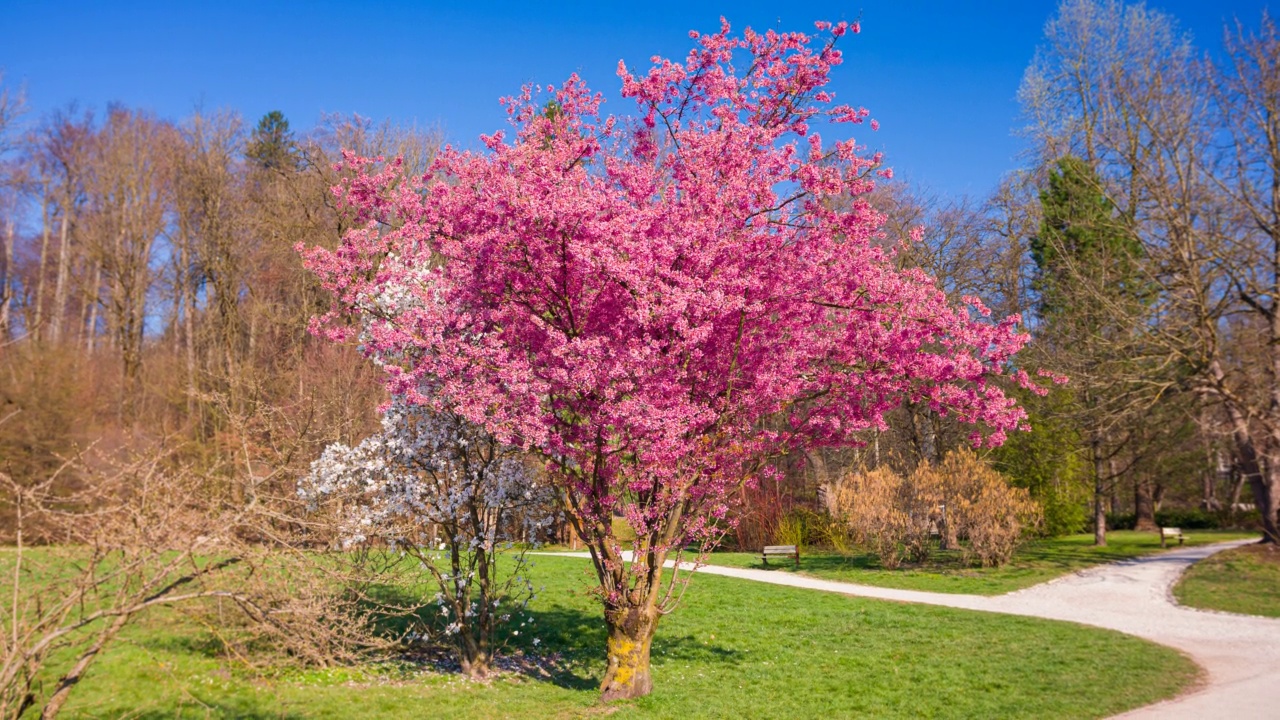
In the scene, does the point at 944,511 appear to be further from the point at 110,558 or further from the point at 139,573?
the point at 139,573

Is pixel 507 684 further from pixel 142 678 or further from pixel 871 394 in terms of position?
pixel 871 394

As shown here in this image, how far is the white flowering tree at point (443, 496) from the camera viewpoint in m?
9.93

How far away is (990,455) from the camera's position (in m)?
24.6

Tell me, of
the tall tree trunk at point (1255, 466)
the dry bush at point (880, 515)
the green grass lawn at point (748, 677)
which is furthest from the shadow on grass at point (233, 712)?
the tall tree trunk at point (1255, 466)

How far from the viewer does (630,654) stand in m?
9.29

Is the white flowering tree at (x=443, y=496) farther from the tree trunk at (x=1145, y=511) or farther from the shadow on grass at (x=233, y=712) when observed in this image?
the tree trunk at (x=1145, y=511)

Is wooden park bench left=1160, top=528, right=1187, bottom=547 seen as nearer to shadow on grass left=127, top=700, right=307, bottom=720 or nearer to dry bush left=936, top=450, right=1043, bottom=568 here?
dry bush left=936, top=450, right=1043, bottom=568

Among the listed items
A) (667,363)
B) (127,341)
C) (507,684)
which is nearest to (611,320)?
(667,363)

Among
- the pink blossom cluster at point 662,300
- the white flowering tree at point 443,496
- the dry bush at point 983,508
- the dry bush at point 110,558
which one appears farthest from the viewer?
the dry bush at point 983,508

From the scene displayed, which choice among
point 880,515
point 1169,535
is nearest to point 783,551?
point 880,515

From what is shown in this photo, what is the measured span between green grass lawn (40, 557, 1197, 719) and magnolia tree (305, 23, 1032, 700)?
1.51 m

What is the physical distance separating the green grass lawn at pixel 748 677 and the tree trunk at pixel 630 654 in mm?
240

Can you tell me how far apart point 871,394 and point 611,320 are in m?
3.44

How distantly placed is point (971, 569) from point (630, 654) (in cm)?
1229
